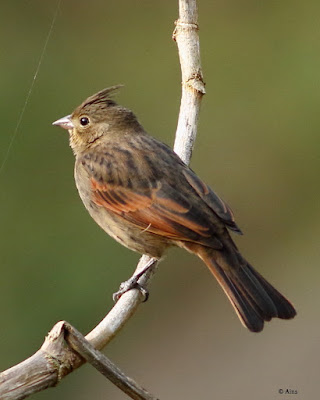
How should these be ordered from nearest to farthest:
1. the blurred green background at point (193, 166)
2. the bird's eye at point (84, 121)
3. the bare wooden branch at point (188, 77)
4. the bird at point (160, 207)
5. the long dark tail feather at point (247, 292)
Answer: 1. the long dark tail feather at point (247, 292)
2. the bird at point (160, 207)
3. the bare wooden branch at point (188, 77)
4. the bird's eye at point (84, 121)
5. the blurred green background at point (193, 166)

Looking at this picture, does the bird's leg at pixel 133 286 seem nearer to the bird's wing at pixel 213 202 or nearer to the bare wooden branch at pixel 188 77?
the bird's wing at pixel 213 202

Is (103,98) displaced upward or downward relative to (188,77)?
downward

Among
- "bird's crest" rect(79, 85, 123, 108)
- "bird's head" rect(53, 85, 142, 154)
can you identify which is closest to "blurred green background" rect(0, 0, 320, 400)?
"bird's head" rect(53, 85, 142, 154)

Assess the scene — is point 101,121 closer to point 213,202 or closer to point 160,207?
point 160,207

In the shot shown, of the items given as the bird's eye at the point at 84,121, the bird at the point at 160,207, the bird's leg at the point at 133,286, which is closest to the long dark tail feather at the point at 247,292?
the bird at the point at 160,207

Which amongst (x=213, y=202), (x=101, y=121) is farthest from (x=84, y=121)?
(x=213, y=202)

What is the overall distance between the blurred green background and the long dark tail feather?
3.06 m

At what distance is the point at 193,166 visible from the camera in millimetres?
9727

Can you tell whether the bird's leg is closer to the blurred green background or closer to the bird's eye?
the bird's eye

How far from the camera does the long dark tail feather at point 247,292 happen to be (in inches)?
202

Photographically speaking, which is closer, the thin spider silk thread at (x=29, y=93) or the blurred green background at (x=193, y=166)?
the blurred green background at (x=193, y=166)

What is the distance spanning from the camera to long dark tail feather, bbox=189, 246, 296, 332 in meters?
5.14

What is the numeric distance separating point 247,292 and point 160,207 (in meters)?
0.66

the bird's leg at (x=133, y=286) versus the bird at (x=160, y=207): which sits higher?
the bird at (x=160, y=207)
